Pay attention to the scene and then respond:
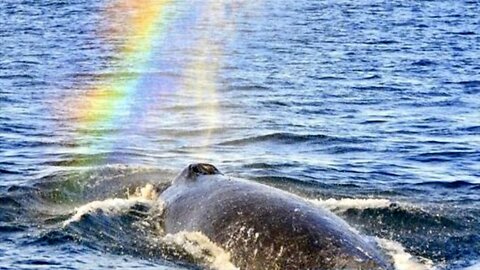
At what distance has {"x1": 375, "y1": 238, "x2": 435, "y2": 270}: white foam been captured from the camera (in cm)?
1177

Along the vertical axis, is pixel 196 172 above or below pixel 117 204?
above

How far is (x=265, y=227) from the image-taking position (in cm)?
1152

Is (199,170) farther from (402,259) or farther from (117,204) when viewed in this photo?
(402,259)

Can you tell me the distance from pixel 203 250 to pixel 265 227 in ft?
3.08

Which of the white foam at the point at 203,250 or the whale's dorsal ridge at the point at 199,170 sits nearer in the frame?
the white foam at the point at 203,250

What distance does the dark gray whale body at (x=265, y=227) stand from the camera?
10648 millimetres

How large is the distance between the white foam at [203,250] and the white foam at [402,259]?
1.89m

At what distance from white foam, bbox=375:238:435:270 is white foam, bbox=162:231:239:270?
1.89m

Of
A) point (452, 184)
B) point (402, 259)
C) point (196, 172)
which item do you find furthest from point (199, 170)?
point (452, 184)

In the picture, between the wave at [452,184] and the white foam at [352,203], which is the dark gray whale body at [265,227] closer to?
the white foam at [352,203]

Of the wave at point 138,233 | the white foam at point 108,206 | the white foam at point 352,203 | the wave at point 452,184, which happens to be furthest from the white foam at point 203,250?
the wave at point 452,184

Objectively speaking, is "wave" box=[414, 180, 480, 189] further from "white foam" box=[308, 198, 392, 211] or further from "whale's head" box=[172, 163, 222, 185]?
"whale's head" box=[172, 163, 222, 185]

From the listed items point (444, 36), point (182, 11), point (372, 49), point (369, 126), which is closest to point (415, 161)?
point (369, 126)

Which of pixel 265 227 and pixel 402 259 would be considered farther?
pixel 402 259
